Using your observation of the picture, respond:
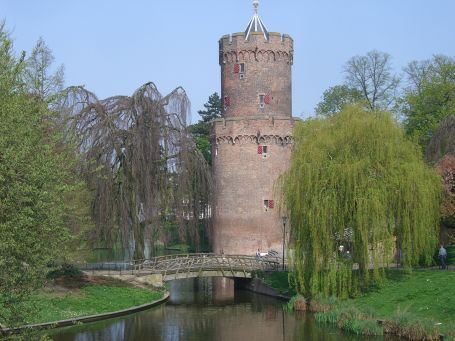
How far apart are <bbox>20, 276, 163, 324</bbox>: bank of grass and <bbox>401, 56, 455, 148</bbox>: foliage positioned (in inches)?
713

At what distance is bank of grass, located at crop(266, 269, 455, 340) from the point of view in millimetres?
18484

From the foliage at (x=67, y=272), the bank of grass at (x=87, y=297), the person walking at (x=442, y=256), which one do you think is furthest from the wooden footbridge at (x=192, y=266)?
the person walking at (x=442, y=256)

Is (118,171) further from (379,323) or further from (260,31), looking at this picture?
(260,31)

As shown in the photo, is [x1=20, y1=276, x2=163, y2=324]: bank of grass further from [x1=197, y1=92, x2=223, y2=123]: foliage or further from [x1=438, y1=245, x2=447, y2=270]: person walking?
[x1=197, y1=92, x2=223, y2=123]: foliage

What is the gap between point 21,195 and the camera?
9.98 meters

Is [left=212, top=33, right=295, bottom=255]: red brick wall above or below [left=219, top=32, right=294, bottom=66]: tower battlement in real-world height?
below

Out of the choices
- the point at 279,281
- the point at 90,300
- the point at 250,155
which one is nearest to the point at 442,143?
the point at 279,281

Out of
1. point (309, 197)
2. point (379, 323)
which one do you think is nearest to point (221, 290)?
point (309, 197)

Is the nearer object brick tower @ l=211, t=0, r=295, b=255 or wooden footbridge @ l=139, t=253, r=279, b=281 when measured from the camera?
wooden footbridge @ l=139, t=253, r=279, b=281

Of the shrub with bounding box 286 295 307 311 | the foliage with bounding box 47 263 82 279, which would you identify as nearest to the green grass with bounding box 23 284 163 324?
the foliage with bounding box 47 263 82 279

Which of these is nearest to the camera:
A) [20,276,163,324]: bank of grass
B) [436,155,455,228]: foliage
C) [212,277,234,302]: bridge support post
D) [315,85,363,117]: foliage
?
[20,276,163,324]: bank of grass

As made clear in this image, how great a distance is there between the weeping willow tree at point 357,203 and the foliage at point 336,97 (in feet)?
71.5

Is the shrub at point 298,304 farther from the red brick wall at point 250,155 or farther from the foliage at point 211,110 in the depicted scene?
the foliage at point 211,110

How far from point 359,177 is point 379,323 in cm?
477
